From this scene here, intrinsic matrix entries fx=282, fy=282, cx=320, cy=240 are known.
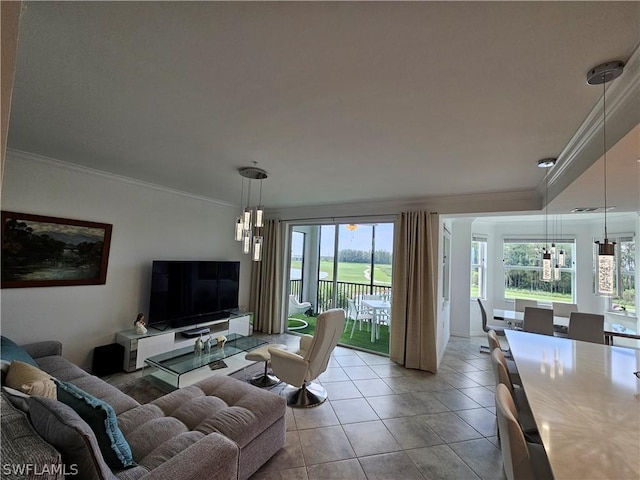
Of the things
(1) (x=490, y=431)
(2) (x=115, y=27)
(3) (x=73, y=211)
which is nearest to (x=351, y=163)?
(2) (x=115, y=27)

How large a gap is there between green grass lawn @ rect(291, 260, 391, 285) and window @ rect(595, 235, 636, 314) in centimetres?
405

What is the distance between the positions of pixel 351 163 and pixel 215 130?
1292 mm

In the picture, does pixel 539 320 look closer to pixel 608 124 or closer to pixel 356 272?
pixel 356 272

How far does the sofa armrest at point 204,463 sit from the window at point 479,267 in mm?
6047

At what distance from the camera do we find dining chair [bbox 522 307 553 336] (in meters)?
4.02

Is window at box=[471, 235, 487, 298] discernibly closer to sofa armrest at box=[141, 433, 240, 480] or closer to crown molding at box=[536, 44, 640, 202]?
crown molding at box=[536, 44, 640, 202]

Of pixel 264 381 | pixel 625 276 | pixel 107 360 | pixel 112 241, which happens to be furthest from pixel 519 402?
pixel 625 276

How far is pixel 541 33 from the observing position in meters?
1.17

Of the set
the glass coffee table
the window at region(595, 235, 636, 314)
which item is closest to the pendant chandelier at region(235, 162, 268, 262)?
the glass coffee table

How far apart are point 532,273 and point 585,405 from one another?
537 centimetres

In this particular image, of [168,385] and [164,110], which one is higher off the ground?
[164,110]

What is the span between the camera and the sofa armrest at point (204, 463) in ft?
4.36

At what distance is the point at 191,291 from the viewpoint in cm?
432

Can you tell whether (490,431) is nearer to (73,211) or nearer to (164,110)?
(164,110)
